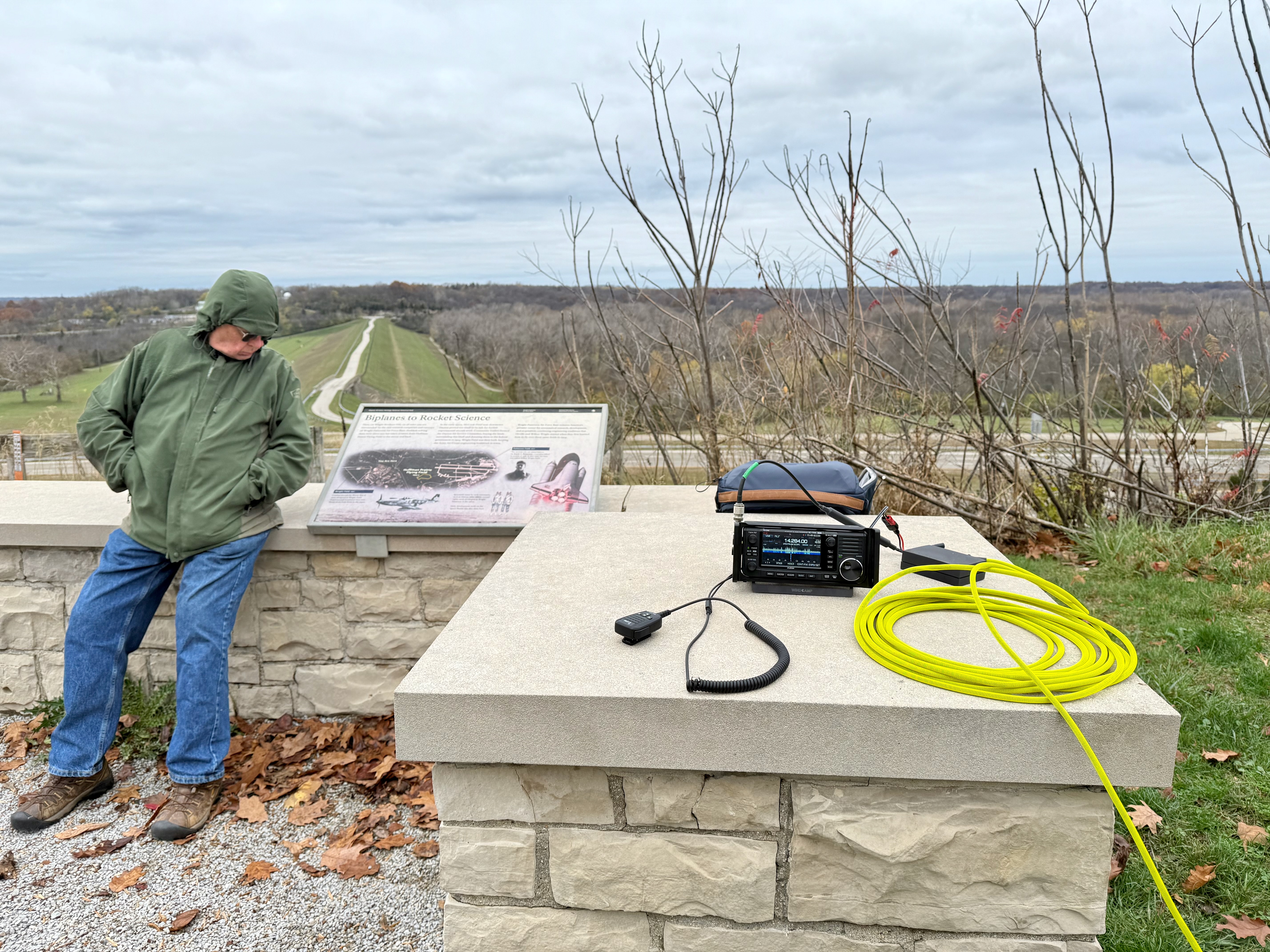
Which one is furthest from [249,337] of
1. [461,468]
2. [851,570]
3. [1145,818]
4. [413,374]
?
[413,374]

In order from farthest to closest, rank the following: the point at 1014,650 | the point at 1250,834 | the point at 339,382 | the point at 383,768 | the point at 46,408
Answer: the point at 46,408, the point at 339,382, the point at 383,768, the point at 1250,834, the point at 1014,650

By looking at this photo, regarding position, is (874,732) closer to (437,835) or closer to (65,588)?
(437,835)

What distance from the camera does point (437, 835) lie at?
2939 millimetres

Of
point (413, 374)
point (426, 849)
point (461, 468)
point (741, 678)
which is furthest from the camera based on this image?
point (413, 374)

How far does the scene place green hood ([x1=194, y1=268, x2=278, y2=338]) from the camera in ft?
10.0

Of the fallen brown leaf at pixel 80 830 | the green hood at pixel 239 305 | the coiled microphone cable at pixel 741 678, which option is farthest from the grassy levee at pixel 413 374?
the coiled microphone cable at pixel 741 678

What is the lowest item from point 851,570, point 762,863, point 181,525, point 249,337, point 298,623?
point 298,623

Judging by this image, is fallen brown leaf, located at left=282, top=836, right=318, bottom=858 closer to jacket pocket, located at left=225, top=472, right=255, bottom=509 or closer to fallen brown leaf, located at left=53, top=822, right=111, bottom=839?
fallen brown leaf, located at left=53, top=822, right=111, bottom=839

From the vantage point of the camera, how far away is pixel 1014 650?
1.91 metres

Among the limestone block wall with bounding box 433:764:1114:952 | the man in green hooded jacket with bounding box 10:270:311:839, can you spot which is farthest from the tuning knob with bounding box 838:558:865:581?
the man in green hooded jacket with bounding box 10:270:311:839

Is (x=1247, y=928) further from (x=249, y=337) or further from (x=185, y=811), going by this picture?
(x=249, y=337)

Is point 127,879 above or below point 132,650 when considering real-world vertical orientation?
below

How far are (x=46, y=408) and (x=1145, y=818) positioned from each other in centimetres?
1169

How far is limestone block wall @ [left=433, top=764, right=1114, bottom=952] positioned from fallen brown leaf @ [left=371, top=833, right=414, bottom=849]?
1013mm
